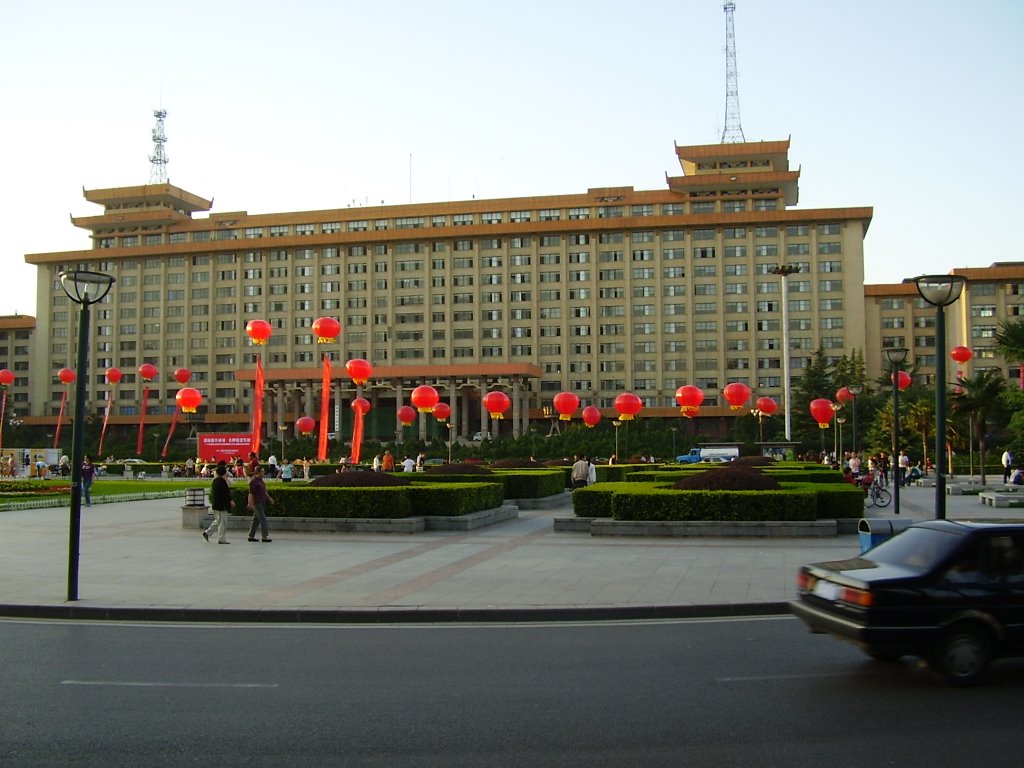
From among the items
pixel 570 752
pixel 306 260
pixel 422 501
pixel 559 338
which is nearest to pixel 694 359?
pixel 559 338

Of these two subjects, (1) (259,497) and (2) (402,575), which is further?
(1) (259,497)

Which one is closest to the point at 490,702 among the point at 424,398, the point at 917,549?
the point at 917,549

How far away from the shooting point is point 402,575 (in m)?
13.6

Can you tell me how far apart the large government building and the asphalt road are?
77.1 m

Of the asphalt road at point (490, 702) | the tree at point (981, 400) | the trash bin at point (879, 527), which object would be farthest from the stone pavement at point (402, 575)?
the tree at point (981, 400)

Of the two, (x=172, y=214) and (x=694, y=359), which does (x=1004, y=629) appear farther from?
(x=172, y=214)

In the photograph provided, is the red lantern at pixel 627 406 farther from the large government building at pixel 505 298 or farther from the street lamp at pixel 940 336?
the large government building at pixel 505 298

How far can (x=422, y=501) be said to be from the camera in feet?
68.1

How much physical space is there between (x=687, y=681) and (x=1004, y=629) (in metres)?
2.55

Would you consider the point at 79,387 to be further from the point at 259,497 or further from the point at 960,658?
the point at 960,658

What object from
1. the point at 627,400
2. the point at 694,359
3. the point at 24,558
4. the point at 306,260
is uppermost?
the point at 306,260

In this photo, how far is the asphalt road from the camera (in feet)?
18.7

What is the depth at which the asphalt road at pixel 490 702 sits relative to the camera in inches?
225

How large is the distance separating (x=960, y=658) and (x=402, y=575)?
817 cm
